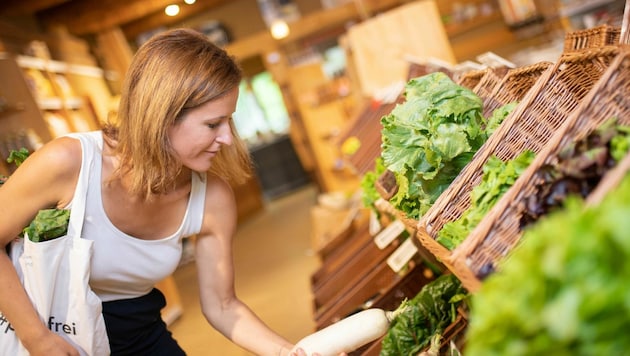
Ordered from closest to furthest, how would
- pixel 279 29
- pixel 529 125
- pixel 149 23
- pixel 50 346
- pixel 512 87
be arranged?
pixel 529 125 < pixel 50 346 < pixel 512 87 < pixel 279 29 < pixel 149 23

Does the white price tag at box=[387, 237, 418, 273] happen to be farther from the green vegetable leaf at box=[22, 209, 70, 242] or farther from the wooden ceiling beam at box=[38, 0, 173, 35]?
the wooden ceiling beam at box=[38, 0, 173, 35]

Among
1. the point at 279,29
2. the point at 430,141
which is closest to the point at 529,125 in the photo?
the point at 430,141

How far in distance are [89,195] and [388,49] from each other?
3191 millimetres

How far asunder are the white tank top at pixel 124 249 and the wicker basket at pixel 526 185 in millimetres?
1134

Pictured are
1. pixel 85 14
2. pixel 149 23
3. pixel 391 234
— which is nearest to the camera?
pixel 391 234

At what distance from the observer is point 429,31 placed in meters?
4.49

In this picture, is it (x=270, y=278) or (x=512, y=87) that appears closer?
(x=512, y=87)

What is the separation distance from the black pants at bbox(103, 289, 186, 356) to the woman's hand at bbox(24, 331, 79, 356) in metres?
0.24

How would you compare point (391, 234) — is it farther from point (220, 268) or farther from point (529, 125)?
point (529, 125)

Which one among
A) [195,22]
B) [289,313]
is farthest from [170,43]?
[195,22]

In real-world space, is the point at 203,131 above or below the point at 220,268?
above

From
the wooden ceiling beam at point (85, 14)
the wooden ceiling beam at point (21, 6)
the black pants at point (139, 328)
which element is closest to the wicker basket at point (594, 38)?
the black pants at point (139, 328)

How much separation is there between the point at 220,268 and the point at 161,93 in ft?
2.34

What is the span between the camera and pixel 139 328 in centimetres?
214
